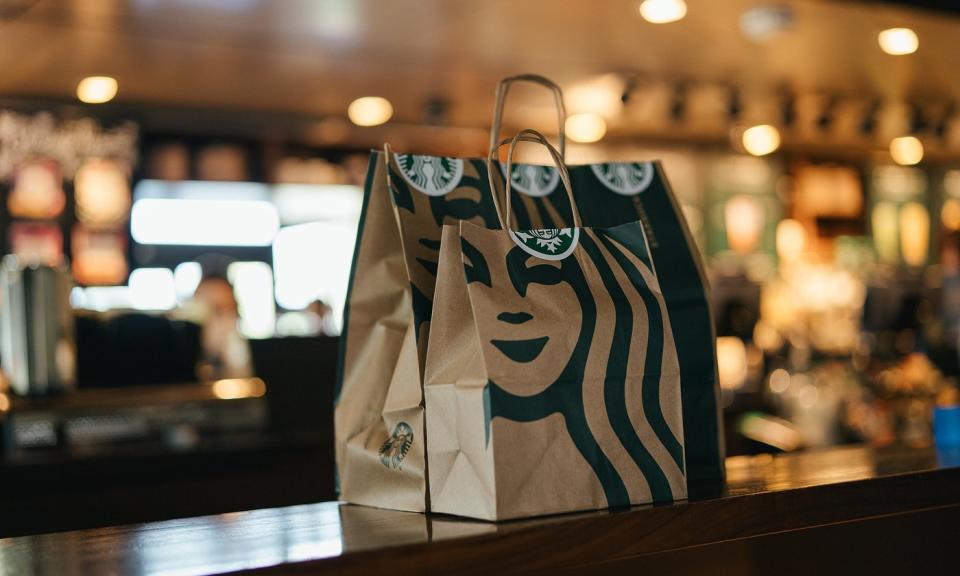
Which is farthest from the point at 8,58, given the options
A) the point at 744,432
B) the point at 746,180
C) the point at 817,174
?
the point at 817,174

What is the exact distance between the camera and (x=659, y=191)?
40.4 inches

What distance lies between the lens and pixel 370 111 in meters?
5.26

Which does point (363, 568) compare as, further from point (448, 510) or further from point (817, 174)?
point (817, 174)

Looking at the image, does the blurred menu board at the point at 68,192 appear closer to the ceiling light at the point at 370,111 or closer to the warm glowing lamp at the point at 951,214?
the ceiling light at the point at 370,111

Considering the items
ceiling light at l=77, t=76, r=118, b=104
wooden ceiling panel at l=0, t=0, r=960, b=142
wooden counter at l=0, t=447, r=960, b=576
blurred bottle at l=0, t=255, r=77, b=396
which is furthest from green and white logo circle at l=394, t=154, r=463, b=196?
ceiling light at l=77, t=76, r=118, b=104

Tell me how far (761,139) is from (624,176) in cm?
564

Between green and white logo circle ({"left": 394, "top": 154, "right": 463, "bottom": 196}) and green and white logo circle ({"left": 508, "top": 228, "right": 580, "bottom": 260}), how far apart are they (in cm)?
12

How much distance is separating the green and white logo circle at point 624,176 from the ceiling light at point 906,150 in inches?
247

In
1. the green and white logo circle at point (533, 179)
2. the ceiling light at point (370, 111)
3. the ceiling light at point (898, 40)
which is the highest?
the ceiling light at point (370, 111)

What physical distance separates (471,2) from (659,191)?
8.85 ft

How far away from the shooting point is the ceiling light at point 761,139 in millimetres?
6164

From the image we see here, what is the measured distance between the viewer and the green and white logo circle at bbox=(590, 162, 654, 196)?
1.02m

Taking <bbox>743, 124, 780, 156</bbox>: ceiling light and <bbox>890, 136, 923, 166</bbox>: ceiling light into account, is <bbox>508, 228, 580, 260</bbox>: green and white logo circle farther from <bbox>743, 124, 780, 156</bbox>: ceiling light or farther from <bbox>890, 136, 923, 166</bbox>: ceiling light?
<bbox>890, 136, 923, 166</bbox>: ceiling light

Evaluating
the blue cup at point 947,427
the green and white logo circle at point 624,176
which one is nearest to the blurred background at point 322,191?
the blue cup at point 947,427
